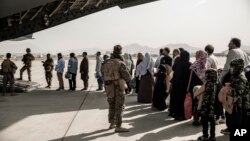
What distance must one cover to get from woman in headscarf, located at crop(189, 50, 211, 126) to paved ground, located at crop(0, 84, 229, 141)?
0.36 metres

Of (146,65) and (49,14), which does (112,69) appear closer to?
(146,65)

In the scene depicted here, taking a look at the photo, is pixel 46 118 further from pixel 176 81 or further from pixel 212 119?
pixel 212 119

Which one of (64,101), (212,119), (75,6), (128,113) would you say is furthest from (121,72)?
(75,6)

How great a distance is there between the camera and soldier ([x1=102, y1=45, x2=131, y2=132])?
7.29 m

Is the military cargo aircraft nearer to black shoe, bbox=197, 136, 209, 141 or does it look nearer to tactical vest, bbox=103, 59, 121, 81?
tactical vest, bbox=103, 59, 121, 81

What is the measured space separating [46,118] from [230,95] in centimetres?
521

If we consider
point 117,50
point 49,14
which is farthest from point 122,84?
point 49,14

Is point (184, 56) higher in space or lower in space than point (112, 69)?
higher

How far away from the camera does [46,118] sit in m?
9.01

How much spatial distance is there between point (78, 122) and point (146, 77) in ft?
11.4

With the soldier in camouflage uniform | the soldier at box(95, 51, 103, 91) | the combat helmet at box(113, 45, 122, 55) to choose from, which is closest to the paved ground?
the soldier in camouflage uniform

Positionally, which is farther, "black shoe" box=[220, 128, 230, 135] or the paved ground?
"black shoe" box=[220, 128, 230, 135]

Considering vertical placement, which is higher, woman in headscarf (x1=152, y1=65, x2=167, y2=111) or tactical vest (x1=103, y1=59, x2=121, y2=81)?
tactical vest (x1=103, y1=59, x2=121, y2=81)

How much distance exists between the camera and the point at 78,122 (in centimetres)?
851
